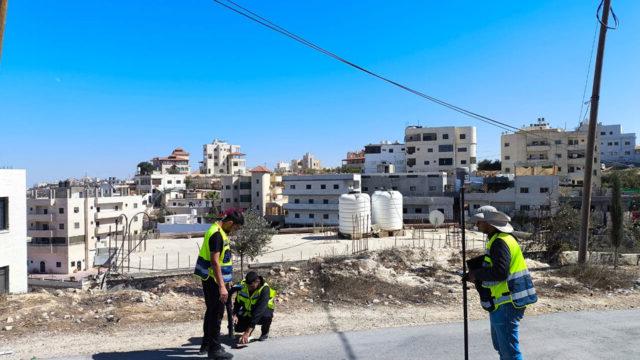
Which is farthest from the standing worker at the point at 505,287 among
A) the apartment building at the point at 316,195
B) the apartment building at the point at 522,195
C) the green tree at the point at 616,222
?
the apartment building at the point at 316,195

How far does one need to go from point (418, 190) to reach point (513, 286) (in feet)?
154

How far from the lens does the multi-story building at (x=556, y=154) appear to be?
51713mm

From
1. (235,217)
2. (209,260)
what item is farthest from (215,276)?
(235,217)

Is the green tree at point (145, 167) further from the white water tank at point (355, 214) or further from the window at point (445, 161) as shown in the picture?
the white water tank at point (355, 214)

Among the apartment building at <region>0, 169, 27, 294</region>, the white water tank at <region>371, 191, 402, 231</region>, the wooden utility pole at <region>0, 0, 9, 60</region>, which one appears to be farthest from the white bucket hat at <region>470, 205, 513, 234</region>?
the white water tank at <region>371, 191, 402, 231</region>

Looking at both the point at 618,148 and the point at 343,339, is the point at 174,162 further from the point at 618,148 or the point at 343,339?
the point at 343,339

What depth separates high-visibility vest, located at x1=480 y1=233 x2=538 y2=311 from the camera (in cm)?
397

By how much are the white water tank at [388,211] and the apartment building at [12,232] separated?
21.9 metres

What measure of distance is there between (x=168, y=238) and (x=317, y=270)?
3199cm

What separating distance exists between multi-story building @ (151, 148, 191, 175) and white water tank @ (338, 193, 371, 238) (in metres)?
87.9

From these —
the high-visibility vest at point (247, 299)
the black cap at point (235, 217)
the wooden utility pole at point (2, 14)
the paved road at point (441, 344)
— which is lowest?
the paved road at point (441, 344)

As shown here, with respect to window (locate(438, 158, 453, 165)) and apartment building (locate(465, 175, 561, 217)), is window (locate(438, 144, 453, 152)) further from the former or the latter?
apartment building (locate(465, 175, 561, 217))

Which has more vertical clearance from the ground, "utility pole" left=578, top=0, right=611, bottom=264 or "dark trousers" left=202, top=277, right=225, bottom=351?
"utility pole" left=578, top=0, right=611, bottom=264

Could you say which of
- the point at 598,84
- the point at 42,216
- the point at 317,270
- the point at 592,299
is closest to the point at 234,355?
the point at 317,270
